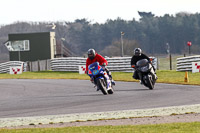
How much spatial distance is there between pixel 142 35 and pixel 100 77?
5177 inches

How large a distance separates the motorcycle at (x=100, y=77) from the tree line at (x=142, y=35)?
4282 inches

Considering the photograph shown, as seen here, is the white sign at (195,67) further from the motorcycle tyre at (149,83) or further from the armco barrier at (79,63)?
the motorcycle tyre at (149,83)

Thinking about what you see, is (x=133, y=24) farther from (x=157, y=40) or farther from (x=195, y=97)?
(x=195, y=97)

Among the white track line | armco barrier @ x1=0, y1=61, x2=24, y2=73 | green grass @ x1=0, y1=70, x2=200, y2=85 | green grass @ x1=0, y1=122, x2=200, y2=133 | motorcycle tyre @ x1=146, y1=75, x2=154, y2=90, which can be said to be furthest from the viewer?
armco barrier @ x1=0, y1=61, x2=24, y2=73

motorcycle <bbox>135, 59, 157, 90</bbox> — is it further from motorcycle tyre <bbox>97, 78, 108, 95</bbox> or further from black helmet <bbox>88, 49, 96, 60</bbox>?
black helmet <bbox>88, 49, 96, 60</bbox>

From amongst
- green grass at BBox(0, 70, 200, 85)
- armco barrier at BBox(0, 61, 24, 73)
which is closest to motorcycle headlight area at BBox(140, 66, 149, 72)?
green grass at BBox(0, 70, 200, 85)

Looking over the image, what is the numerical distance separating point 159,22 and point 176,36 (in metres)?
9.14

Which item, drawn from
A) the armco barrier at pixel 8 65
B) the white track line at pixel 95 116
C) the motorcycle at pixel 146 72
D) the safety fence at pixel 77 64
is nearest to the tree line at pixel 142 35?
the armco barrier at pixel 8 65

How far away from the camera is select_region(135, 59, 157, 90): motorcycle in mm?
17516

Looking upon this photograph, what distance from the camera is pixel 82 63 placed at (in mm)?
35781

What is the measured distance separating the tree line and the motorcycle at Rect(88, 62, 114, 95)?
10875cm

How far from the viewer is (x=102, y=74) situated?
631 inches

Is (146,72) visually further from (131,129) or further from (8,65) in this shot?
(8,65)

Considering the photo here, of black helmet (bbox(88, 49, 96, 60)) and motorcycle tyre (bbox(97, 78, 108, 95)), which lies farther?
black helmet (bbox(88, 49, 96, 60))
